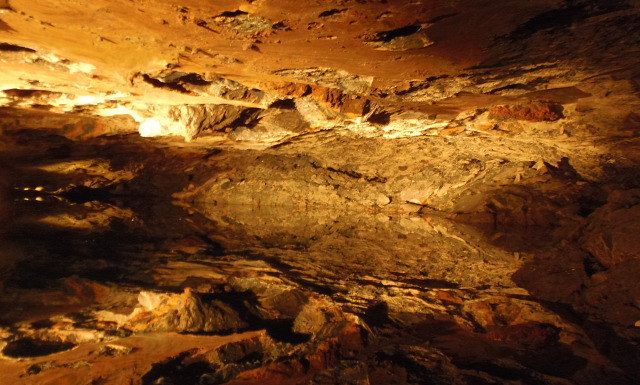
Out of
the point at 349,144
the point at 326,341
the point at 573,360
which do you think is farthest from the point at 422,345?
the point at 349,144

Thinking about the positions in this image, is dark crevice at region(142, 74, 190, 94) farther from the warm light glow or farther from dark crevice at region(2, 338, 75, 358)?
dark crevice at region(2, 338, 75, 358)

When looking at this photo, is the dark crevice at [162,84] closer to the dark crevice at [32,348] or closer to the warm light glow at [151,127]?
the warm light glow at [151,127]

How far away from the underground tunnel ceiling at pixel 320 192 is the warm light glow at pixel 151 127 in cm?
2

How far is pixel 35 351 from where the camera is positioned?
7.41ft

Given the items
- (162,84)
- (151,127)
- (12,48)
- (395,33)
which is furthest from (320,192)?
(12,48)

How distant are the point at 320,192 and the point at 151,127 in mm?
1941

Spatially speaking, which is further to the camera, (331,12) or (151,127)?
(151,127)

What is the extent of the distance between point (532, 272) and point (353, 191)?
181 centimetres

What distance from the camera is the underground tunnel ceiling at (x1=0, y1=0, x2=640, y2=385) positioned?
1.46 m

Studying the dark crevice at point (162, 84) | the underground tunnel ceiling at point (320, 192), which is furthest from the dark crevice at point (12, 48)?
the dark crevice at point (162, 84)

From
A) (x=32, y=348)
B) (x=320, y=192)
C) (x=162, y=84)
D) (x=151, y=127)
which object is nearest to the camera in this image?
(x=162, y=84)

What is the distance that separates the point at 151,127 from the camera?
251cm

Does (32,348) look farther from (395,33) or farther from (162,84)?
(395,33)

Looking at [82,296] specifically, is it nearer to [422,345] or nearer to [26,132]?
[26,132]
